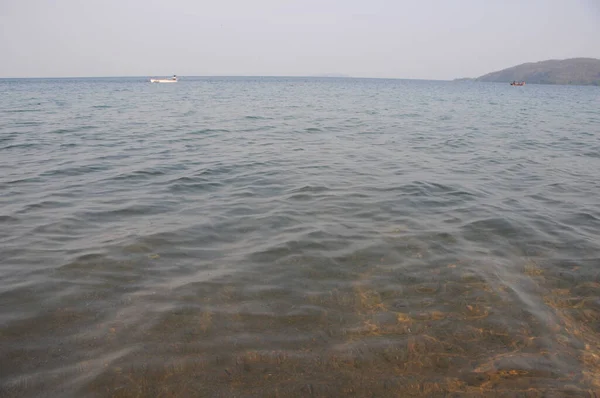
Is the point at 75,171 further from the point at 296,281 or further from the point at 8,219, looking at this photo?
the point at 296,281

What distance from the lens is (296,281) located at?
5094 millimetres

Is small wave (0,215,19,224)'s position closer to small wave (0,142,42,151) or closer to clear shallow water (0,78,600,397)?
clear shallow water (0,78,600,397)

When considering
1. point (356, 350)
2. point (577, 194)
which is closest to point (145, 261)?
point (356, 350)

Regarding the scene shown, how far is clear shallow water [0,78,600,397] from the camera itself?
140 inches

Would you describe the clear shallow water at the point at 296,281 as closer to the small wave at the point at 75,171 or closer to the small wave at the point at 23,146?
the small wave at the point at 75,171

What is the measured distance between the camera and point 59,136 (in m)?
16.4

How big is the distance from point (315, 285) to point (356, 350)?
127 cm

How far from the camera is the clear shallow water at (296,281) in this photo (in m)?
3.55

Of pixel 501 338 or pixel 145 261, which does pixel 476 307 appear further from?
pixel 145 261

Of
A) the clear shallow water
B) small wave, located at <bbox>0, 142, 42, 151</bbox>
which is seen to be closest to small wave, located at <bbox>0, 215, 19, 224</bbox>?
the clear shallow water

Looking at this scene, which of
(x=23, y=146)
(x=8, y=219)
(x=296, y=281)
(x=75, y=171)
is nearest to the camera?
(x=296, y=281)

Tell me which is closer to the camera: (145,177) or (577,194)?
(577,194)

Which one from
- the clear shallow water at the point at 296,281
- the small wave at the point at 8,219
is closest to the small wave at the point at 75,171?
the clear shallow water at the point at 296,281

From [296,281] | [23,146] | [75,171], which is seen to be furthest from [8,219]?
[23,146]
